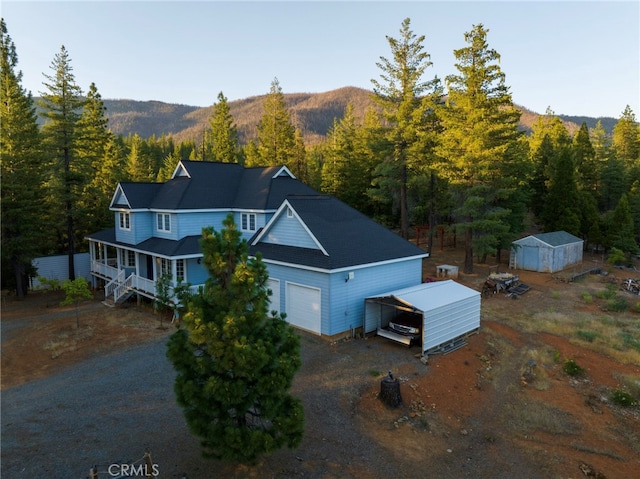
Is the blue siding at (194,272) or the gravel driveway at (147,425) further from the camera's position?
the blue siding at (194,272)

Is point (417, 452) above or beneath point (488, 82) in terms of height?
beneath

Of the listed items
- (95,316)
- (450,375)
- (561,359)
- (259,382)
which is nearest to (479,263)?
(561,359)

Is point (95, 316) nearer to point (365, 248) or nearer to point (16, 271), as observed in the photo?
point (16, 271)

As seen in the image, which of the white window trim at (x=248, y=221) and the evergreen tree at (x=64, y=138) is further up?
the evergreen tree at (x=64, y=138)

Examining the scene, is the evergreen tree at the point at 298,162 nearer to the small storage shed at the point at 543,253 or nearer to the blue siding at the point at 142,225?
the blue siding at the point at 142,225

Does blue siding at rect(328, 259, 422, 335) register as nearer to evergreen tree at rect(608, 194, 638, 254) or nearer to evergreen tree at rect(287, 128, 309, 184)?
evergreen tree at rect(608, 194, 638, 254)

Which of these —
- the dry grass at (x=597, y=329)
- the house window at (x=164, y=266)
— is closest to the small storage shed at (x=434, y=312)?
the dry grass at (x=597, y=329)

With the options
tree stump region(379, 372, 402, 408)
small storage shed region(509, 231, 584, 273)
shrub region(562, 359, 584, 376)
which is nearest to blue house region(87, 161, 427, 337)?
tree stump region(379, 372, 402, 408)
